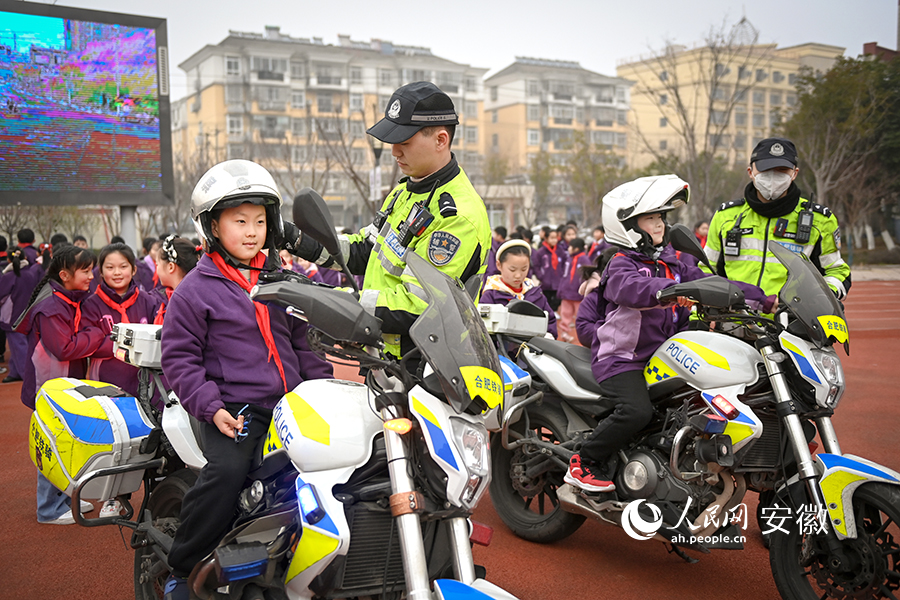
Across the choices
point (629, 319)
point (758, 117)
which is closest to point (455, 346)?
point (629, 319)

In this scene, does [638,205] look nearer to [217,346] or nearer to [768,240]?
[768,240]

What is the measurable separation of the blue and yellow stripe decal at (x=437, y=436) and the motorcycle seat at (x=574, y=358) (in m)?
2.33

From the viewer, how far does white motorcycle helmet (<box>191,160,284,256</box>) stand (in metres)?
2.88

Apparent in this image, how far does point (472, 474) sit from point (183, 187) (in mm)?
34028

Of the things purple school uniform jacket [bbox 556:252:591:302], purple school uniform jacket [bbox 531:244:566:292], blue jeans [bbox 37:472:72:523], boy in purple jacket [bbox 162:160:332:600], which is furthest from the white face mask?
purple school uniform jacket [bbox 531:244:566:292]

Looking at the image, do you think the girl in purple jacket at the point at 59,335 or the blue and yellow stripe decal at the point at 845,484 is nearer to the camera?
the blue and yellow stripe decal at the point at 845,484

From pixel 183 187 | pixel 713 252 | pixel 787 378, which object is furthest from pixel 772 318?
pixel 183 187

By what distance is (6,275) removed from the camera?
11.0 metres

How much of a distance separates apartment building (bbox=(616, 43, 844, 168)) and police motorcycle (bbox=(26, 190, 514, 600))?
23284 millimetres

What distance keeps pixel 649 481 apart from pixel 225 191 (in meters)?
Answer: 2.75

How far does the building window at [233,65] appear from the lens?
59.6 meters

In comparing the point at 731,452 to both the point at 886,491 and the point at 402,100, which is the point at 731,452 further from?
the point at 402,100

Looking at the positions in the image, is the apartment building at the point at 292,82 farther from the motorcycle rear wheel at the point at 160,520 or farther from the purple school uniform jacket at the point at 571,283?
the motorcycle rear wheel at the point at 160,520

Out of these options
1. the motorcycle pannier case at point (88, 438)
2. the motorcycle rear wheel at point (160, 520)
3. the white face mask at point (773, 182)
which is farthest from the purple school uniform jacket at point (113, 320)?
the white face mask at point (773, 182)
